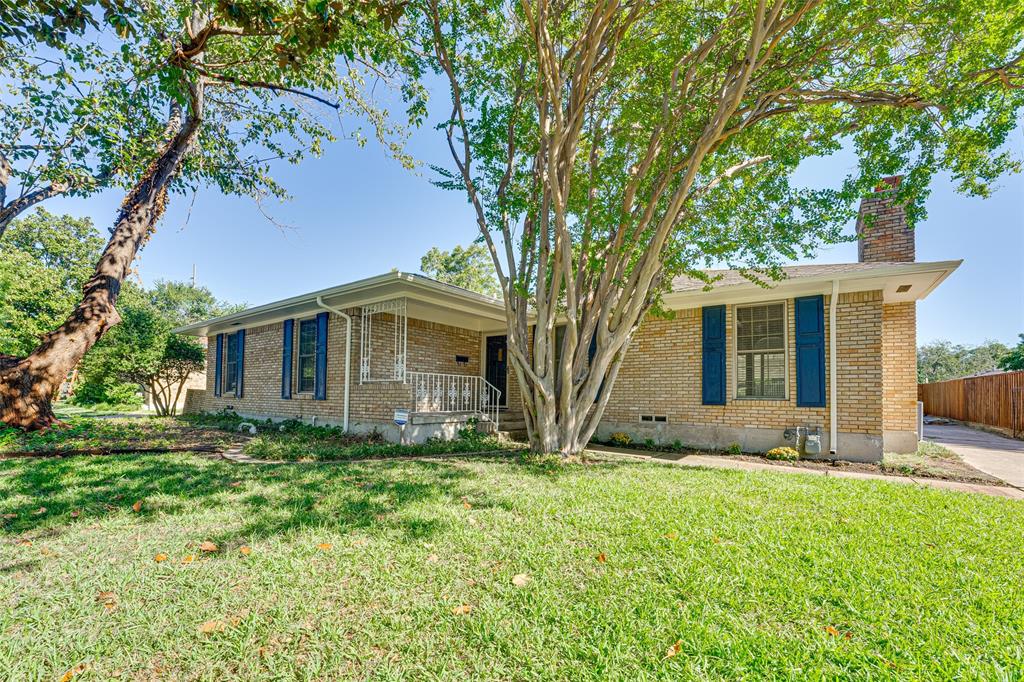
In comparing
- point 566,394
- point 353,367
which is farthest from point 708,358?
point 353,367

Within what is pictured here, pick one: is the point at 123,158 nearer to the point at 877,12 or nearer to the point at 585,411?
the point at 585,411

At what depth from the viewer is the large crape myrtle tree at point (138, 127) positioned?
6.34 metres

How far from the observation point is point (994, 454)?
827 centimetres

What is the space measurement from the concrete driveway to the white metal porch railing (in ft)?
26.2

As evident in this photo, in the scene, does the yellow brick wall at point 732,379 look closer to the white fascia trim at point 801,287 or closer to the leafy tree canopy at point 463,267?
the white fascia trim at point 801,287

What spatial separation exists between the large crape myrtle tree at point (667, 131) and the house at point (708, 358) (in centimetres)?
86

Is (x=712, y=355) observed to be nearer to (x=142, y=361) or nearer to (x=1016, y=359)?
(x=142, y=361)

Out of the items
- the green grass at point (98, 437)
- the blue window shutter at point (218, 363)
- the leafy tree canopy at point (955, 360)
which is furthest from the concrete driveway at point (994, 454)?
the leafy tree canopy at point (955, 360)

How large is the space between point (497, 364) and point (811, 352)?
6723 millimetres

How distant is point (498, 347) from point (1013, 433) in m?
13.8

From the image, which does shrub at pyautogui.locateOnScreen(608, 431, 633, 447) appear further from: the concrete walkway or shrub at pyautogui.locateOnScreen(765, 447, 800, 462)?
shrub at pyautogui.locateOnScreen(765, 447, 800, 462)

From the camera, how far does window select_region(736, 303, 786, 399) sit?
25.6 feet

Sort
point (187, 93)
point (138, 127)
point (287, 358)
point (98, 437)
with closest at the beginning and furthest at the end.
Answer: point (187, 93) → point (98, 437) → point (138, 127) → point (287, 358)

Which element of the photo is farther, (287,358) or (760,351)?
(287,358)
